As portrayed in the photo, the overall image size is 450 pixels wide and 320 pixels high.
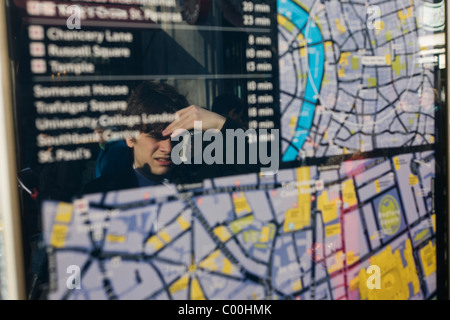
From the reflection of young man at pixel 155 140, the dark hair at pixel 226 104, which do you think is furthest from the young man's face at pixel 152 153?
the dark hair at pixel 226 104

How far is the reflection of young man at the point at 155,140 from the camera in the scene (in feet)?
6.08

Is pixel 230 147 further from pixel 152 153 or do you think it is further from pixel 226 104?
pixel 152 153

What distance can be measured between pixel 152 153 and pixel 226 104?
1.27 ft

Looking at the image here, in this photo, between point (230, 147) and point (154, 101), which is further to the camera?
point (230, 147)

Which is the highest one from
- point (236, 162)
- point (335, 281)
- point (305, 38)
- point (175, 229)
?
point (305, 38)

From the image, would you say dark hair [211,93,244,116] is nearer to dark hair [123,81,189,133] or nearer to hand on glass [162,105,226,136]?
hand on glass [162,105,226,136]

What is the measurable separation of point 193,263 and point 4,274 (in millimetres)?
744

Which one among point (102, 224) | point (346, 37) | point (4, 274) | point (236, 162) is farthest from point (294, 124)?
point (4, 274)

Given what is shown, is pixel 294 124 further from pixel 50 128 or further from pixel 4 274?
pixel 4 274

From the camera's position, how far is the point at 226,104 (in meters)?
2.01

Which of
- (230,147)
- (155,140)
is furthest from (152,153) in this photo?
(230,147)

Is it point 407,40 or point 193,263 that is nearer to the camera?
point 193,263

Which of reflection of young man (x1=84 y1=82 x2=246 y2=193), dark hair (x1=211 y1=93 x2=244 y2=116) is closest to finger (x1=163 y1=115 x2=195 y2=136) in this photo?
reflection of young man (x1=84 y1=82 x2=246 y2=193)

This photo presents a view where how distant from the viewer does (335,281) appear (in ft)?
7.47
